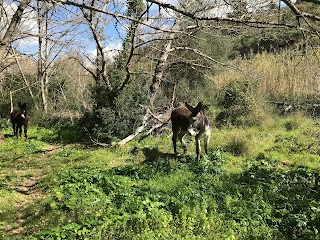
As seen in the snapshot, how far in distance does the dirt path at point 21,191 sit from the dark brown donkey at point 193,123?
13.9 ft

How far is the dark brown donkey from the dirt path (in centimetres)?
422

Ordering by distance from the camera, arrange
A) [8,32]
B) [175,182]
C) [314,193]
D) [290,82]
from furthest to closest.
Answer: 1. [290,82]
2. [8,32]
3. [175,182]
4. [314,193]

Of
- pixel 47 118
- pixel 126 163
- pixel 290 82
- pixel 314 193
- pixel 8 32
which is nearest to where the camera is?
pixel 314 193

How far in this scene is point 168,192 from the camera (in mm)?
7066

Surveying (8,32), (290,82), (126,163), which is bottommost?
(126,163)

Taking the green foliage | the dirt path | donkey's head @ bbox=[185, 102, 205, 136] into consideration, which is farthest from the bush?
donkey's head @ bbox=[185, 102, 205, 136]

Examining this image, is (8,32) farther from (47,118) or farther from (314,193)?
(47,118)

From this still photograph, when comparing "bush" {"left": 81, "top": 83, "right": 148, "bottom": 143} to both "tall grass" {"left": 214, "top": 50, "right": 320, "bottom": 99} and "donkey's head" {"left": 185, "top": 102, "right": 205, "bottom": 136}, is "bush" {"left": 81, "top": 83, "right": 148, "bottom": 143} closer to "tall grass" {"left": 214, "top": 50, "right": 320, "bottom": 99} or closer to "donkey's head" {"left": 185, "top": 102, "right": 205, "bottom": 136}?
"donkey's head" {"left": 185, "top": 102, "right": 205, "bottom": 136}

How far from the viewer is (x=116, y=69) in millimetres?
15648

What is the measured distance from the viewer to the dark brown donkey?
10.6 m

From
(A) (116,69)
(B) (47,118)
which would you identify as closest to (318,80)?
(A) (116,69)

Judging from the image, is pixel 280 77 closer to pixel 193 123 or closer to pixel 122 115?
pixel 122 115

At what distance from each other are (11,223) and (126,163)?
15.8ft

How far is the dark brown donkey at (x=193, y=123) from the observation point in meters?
10.6
